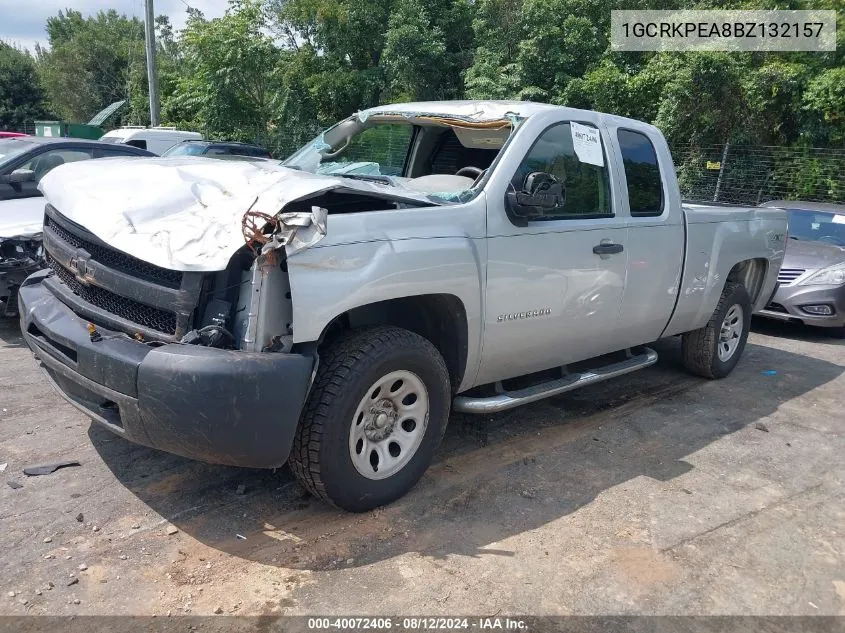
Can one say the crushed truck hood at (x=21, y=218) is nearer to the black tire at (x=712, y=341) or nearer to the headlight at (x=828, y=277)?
the black tire at (x=712, y=341)

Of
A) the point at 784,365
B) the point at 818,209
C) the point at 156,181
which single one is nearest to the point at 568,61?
the point at 818,209

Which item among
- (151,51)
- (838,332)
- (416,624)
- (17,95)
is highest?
(17,95)

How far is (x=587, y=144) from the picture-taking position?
181 inches

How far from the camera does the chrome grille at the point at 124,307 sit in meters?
3.25

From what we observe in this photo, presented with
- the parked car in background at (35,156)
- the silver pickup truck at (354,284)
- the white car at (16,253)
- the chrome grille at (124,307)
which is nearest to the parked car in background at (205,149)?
the parked car in background at (35,156)

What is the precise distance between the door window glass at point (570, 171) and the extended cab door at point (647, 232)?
0.19 metres

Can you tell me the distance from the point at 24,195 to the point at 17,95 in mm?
39529

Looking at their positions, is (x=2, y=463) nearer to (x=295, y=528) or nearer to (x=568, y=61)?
(x=295, y=528)

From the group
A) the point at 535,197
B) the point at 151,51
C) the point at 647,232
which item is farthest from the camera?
the point at 151,51

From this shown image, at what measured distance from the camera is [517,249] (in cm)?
400

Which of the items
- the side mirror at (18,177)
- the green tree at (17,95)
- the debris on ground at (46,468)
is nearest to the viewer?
the debris on ground at (46,468)

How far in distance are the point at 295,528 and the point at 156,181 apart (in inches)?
70.6

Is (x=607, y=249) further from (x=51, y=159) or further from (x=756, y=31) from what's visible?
(x=756, y=31)

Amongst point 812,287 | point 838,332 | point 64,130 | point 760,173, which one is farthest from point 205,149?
point 64,130
